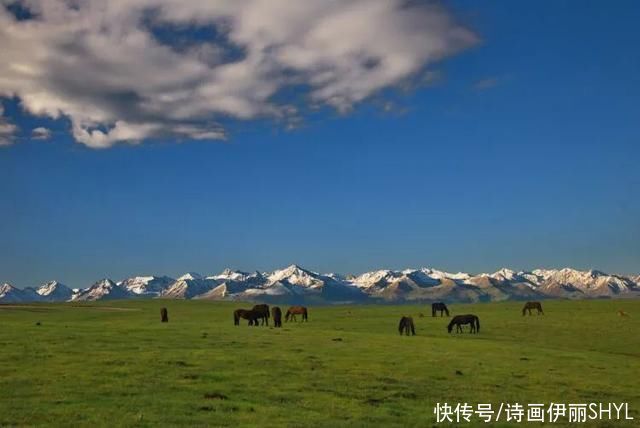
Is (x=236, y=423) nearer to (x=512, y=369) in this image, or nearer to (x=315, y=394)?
(x=315, y=394)

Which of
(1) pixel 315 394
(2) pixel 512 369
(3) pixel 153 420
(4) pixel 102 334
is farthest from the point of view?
(4) pixel 102 334

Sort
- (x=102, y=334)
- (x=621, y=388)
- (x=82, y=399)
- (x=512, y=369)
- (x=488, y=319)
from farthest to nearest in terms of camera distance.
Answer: (x=488, y=319) → (x=102, y=334) → (x=512, y=369) → (x=621, y=388) → (x=82, y=399)

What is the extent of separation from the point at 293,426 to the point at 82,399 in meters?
8.27

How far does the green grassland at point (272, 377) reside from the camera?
67.2 feet

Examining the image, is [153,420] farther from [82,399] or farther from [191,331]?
[191,331]

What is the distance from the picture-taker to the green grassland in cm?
2048

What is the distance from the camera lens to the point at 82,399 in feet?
71.1

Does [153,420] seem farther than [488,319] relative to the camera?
No

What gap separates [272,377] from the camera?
1104 inches

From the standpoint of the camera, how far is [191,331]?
49.5 meters

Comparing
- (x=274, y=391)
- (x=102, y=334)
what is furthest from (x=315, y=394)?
(x=102, y=334)

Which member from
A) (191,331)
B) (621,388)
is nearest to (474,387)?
(621,388)

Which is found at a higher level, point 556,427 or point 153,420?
point 153,420

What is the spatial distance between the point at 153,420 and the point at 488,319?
219 feet
